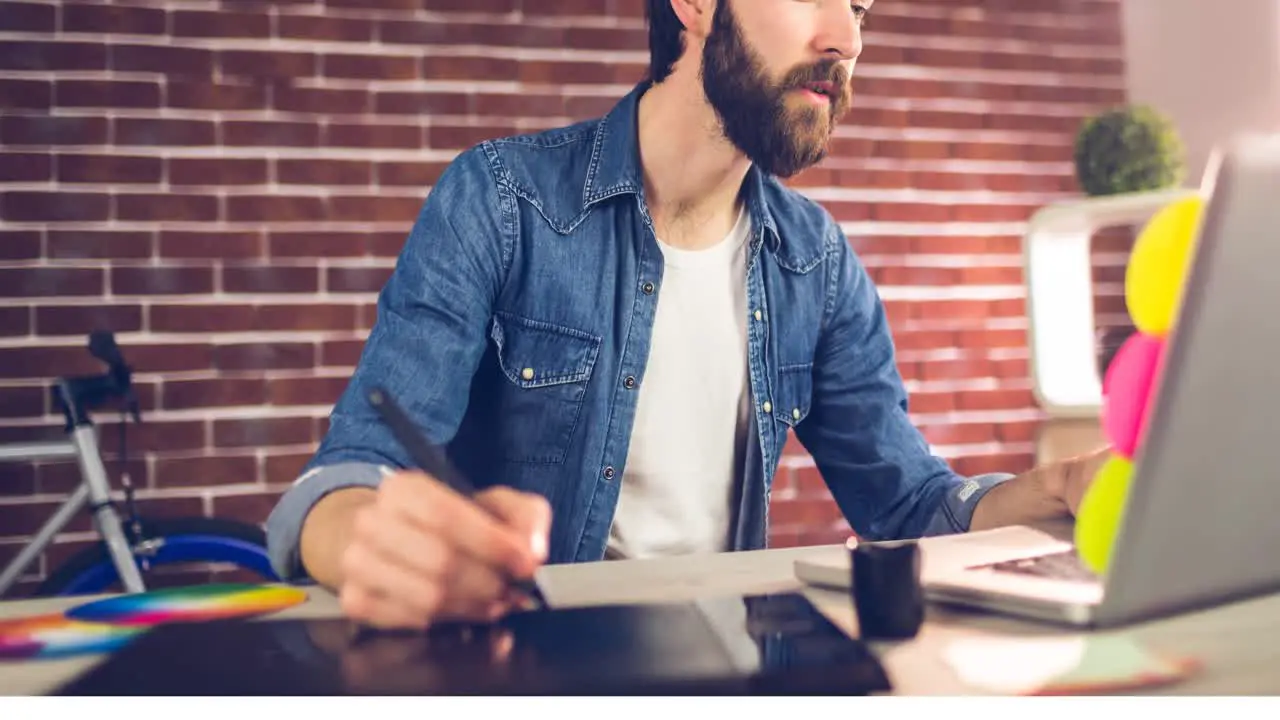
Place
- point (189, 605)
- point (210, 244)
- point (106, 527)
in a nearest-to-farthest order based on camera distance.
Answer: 1. point (189, 605)
2. point (106, 527)
3. point (210, 244)

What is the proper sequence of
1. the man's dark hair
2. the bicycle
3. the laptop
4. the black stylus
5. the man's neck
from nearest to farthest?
1. the laptop
2. the black stylus
3. the man's neck
4. the man's dark hair
5. the bicycle

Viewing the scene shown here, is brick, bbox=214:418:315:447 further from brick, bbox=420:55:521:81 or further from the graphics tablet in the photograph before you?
the graphics tablet

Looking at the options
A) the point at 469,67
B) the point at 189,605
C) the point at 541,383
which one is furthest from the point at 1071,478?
the point at 469,67

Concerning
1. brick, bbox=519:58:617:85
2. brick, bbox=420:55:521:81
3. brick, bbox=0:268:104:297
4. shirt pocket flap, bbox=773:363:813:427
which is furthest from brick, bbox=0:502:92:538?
shirt pocket flap, bbox=773:363:813:427

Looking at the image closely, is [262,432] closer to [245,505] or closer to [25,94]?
[245,505]

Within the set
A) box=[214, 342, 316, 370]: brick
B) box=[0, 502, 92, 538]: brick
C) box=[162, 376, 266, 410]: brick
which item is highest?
box=[214, 342, 316, 370]: brick

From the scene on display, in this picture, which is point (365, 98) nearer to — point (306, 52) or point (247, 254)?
point (306, 52)

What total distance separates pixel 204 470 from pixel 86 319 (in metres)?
0.39

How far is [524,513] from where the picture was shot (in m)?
0.62

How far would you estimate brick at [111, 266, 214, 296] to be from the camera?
220cm

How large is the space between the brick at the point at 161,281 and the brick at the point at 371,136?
39cm

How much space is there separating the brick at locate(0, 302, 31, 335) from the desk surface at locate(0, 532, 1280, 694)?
1.65 metres

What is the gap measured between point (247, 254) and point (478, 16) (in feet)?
2.43
